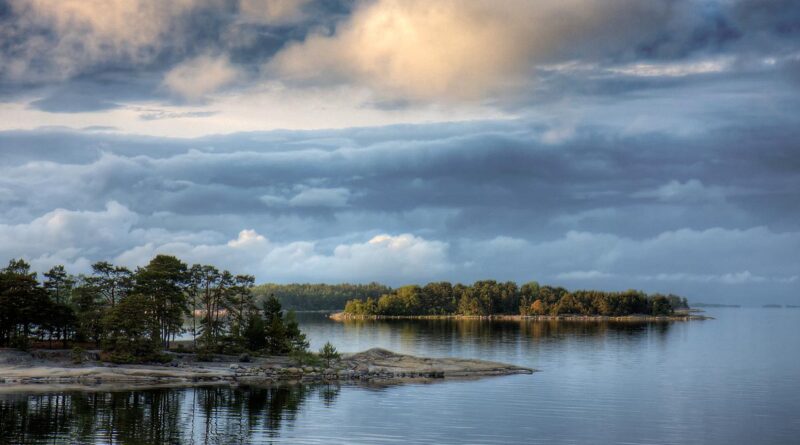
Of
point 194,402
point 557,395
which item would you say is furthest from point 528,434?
point 194,402

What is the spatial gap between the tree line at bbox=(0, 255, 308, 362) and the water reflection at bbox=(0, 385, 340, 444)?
64.7 feet

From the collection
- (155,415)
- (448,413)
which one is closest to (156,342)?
(155,415)

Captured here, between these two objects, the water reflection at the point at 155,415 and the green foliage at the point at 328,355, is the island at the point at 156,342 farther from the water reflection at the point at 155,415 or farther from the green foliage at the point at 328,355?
the water reflection at the point at 155,415

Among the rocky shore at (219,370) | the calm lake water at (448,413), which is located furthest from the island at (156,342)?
the calm lake water at (448,413)

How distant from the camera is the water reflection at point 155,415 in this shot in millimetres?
69625

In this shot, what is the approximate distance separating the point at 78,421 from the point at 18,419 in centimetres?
586

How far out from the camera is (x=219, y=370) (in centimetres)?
11775

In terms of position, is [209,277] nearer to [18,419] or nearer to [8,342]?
[8,342]

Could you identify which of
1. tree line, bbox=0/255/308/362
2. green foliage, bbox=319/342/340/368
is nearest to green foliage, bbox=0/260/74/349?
tree line, bbox=0/255/308/362

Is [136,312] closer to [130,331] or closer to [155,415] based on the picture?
[130,331]

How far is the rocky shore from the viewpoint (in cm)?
10557

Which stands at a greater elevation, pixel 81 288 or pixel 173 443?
pixel 81 288

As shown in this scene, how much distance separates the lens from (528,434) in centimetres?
7525

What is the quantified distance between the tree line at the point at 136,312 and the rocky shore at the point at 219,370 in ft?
12.8
